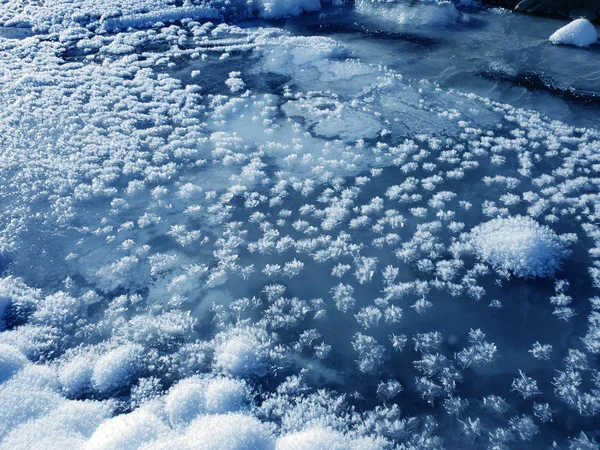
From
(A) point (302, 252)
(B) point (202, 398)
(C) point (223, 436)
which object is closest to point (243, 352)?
(B) point (202, 398)

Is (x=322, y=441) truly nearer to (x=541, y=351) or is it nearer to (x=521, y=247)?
(x=541, y=351)

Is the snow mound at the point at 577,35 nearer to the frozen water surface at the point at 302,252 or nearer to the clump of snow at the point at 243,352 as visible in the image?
the frozen water surface at the point at 302,252

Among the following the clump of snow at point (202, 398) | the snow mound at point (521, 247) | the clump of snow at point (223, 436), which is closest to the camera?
the clump of snow at point (223, 436)

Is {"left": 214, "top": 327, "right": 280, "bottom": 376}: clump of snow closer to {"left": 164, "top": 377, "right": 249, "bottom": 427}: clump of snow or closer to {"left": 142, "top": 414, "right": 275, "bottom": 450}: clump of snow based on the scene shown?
{"left": 164, "top": 377, "right": 249, "bottom": 427}: clump of snow

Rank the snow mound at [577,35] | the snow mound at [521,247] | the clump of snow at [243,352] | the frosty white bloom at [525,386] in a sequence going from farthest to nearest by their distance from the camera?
the snow mound at [577,35] → the snow mound at [521,247] → the clump of snow at [243,352] → the frosty white bloom at [525,386]

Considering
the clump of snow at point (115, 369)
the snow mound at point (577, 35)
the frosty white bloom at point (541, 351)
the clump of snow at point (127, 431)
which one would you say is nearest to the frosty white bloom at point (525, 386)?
the frosty white bloom at point (541, 351)

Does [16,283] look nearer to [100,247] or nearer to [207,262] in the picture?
[100,247]
